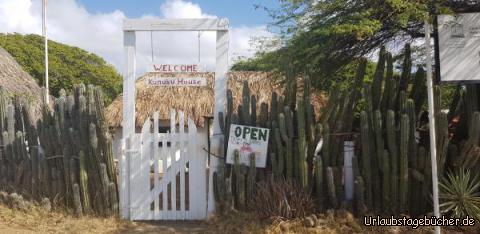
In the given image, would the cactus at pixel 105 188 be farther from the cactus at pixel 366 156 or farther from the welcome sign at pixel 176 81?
the cactus at pixel 366 156

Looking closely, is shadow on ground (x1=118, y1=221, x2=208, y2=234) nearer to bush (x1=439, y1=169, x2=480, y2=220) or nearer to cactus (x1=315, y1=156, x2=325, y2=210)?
cactus (x1=315, y1=156, x2=325, y2=210)

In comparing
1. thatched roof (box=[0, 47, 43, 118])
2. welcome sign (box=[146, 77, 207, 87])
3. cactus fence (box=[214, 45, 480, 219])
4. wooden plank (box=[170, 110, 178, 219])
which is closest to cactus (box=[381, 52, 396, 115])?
cactus fence (box=[214, 45, 480, 219])

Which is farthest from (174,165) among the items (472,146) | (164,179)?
(472,146)

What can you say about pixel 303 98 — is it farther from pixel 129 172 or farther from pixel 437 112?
pixel 129 172

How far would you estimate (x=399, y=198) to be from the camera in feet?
22.1

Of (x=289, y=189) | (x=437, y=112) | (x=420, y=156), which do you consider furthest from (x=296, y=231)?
(x=437, y=112)

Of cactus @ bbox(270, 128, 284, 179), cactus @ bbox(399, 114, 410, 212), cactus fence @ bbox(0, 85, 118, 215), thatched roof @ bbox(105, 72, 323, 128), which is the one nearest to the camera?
cactus @ bbox(399, 114, 410, 212)

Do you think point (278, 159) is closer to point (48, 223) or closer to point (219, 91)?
point (219, 91)

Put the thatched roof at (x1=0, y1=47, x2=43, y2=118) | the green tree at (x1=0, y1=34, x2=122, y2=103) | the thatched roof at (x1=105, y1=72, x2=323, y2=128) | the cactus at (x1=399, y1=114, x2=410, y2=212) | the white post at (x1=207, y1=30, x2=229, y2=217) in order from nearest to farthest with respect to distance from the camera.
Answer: the cactus at (x1=399, y1=114, x2=410, y2=212)
the white post at (x1=207, y1=30, x2=229, y2=217)
the thatched roof at (x1=0, y1=47, x2=43, y2=118)
the thatched roof at (x1=105, y1=72, x2=323, y2=128)
the green tree at (x1=0, y1=34, x2=122, y2=103)

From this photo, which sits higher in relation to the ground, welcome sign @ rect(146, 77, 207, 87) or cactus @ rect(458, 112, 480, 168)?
welcome sign @ rect(146, 77, 207, 87)

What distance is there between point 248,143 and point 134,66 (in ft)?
Result: 7.09

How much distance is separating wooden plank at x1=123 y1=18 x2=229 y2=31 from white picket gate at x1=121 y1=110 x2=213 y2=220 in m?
1.37

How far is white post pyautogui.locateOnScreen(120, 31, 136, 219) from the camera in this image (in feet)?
24.8

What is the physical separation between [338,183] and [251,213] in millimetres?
1316
